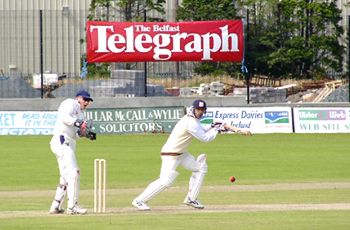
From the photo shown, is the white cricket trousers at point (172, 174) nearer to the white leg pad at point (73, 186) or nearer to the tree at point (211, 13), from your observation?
the white leg pad at point (73, 186)

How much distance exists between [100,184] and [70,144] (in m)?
0.77

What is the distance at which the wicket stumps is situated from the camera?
17.8 m

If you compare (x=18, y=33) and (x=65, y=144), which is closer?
(x=65, y=144)

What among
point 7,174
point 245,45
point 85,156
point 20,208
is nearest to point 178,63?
point 245,45

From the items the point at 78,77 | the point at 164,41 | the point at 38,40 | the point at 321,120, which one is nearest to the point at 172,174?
the point at 321,120

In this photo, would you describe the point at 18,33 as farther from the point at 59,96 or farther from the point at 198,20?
the point at 198,20

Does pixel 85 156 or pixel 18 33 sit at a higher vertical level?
pixel 18 33

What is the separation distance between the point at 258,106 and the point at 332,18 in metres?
10.4

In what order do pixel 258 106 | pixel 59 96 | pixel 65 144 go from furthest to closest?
1. pixel 59 96
2. pixel 258 106
3. pixel 65 144

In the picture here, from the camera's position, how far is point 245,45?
1785 inches

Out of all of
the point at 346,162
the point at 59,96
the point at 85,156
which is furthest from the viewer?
the point at 59,96

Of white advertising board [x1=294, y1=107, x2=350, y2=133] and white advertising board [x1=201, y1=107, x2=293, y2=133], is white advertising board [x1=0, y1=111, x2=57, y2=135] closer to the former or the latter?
white advertising board [x1=201, y1=107, x2=293, y2=133]

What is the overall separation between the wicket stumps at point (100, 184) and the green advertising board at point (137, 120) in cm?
2217

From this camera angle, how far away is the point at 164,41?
145 ft
